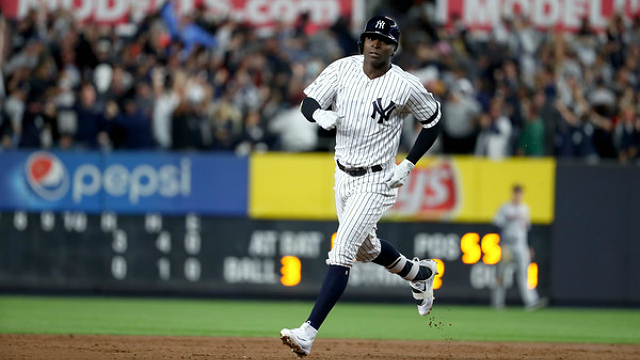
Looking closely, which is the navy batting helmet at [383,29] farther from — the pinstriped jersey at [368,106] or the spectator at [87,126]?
the spectator at [87,126]

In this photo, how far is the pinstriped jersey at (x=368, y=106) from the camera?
26.3 feet

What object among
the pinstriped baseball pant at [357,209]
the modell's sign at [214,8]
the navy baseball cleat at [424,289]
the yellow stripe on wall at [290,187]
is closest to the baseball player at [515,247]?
the yellow stripe on wall at [290,187]

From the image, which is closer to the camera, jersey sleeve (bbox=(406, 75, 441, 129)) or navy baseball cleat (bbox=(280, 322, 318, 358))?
navy baseball cleat (bbox=(280, 322, 318, 358))

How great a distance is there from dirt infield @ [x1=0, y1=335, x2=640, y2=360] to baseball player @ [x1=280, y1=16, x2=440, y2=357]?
1103 millimetres

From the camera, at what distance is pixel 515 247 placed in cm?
1616

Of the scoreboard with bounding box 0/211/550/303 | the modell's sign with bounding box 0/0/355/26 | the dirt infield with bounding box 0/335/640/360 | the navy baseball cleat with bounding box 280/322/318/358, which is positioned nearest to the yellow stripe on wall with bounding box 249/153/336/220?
the scoreboard with bounding box 0/211/550/303

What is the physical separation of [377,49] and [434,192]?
851cm

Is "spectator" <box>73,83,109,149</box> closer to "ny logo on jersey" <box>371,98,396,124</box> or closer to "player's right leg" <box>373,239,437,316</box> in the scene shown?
"player's right leg" <box>373,239,437,316</box>

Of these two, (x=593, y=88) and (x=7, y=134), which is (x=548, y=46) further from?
(x=7, y=134)

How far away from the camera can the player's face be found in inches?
310

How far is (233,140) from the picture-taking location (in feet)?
53.8

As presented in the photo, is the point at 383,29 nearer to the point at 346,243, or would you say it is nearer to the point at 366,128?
the point at 366,128

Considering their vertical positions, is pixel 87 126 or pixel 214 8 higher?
pixel 214 8

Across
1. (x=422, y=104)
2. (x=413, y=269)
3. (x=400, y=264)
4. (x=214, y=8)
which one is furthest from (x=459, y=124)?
(x=422, y=104)
